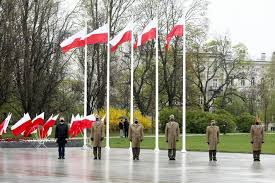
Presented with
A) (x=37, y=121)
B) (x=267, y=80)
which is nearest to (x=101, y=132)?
(x=37, y=121)

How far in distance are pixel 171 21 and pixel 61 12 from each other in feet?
45.2

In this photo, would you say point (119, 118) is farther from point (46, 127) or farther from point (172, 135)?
point (172, 135)

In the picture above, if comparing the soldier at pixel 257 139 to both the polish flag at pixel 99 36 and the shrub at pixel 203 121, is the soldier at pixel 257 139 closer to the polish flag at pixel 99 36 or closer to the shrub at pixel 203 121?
the polish flag at pixel 99 36

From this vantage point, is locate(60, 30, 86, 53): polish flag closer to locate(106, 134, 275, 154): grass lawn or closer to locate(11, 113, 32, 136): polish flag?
locate(11, 113, 32, 136): polish flag

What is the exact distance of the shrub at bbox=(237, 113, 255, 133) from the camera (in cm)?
7100

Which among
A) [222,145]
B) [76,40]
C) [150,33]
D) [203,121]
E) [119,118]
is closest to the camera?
[150,33]

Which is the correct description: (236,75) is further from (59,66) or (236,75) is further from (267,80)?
(59,66)

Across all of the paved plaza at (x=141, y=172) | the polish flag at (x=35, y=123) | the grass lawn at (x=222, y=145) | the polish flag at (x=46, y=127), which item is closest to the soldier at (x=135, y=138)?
the paved plaza at (x=141, y=172)

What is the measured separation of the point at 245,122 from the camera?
7144 cm

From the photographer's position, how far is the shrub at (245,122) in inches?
2795

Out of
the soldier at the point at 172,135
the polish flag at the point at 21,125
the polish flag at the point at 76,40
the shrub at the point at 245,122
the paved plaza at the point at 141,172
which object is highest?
the polish flag at the point at 76,40

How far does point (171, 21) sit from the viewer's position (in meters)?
66.7

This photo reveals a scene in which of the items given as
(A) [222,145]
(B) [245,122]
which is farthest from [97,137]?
(B) [245,122]

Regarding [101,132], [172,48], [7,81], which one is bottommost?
[101,132]
